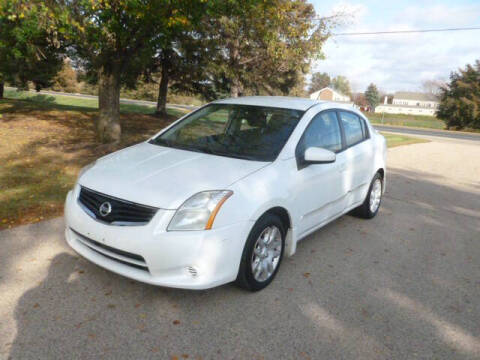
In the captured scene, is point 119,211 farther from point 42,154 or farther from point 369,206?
point 42,154

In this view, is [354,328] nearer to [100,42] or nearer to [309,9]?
[100,42]

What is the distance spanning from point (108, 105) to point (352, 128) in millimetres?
7316

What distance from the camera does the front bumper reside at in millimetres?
3076

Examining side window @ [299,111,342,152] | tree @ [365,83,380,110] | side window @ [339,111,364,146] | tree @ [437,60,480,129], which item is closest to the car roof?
side window @ [299,111,342,152]

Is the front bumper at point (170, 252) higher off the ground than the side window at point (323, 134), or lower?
lower

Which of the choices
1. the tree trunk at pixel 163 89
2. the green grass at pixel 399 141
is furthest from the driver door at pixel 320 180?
the tree trunk at pixel 163 89

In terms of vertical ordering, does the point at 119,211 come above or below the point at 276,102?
below

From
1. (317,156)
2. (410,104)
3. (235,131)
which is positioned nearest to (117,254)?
(235,131)

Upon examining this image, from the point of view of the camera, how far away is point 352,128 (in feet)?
17.7

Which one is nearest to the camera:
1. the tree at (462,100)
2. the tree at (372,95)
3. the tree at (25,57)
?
the tree at (25,57)

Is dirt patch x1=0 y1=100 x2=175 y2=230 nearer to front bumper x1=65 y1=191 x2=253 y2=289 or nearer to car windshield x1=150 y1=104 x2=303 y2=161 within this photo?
car windshield x1=150 y1=104 x2=303 y2=161

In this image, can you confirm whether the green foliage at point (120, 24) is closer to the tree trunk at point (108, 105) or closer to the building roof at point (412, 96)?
the tree trunk at point (108, 105)

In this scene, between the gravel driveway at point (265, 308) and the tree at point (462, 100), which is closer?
the gravel driveway at point (265, 308)

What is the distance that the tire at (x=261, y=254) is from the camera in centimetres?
345
